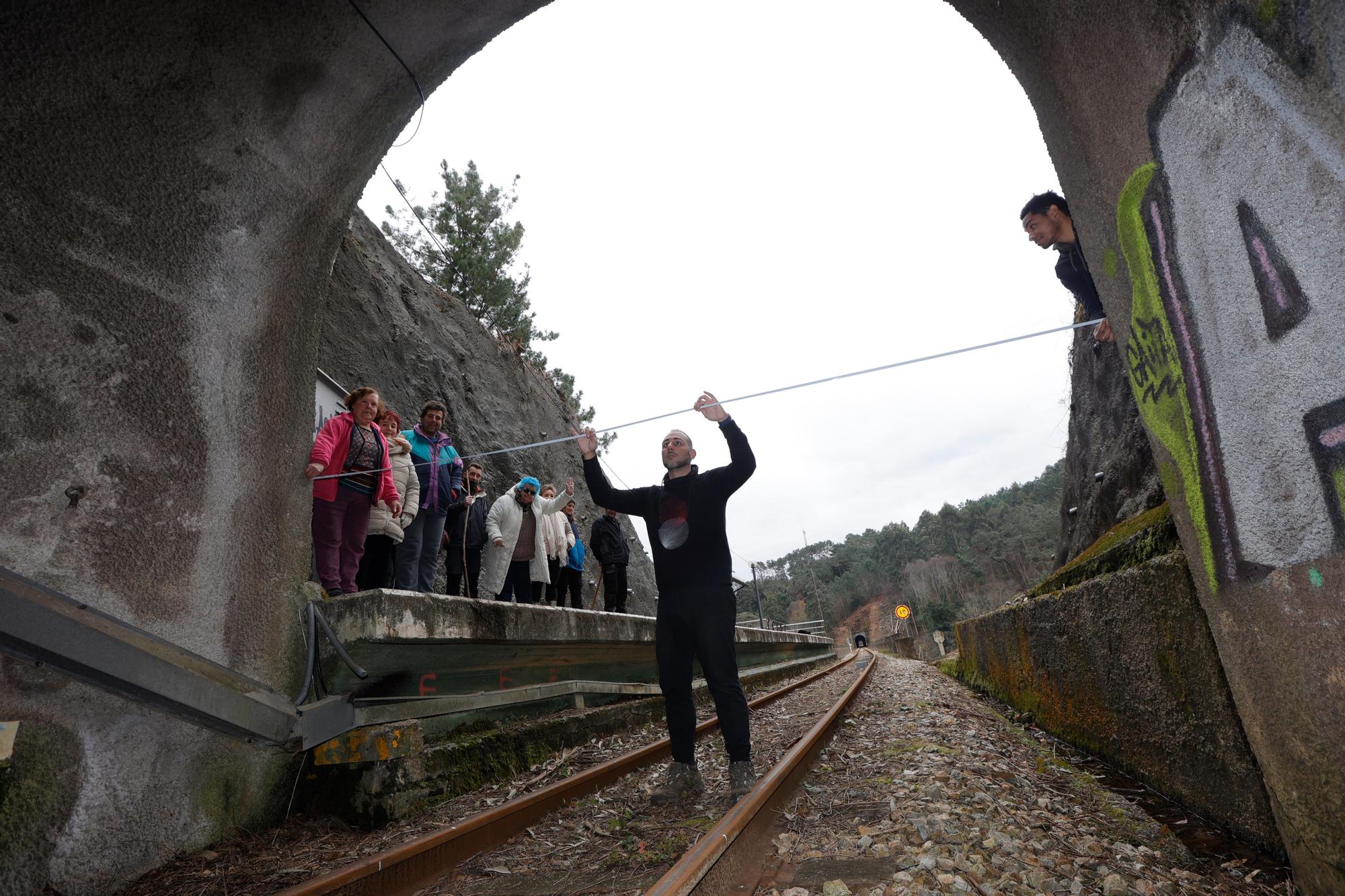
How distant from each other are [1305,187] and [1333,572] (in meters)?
0.98

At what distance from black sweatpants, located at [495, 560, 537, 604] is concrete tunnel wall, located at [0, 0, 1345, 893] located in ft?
12.8

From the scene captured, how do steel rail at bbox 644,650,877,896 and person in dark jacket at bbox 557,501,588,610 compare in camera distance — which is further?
person in dark jacket at bbox 557,501,588,610

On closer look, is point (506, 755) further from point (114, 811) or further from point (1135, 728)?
point (1135, 728)

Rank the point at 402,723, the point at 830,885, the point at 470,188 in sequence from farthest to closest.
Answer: the point at 470,188
the point at 402,723
the point at 830,885

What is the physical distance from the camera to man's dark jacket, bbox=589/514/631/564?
9.55 metres

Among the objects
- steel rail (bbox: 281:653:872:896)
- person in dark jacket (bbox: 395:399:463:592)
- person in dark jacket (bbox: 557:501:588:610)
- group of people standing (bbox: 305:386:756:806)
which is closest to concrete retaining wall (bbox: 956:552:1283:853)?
group of people standing (bbox: 305:386:756:806)

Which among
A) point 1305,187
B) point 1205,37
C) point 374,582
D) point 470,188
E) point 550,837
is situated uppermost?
point 470,188

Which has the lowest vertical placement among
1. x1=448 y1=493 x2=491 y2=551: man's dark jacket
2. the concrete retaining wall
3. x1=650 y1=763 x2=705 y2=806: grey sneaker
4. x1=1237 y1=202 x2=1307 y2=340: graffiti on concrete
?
x1=650 y1=763 x2=705 y2=806: grey sneaker

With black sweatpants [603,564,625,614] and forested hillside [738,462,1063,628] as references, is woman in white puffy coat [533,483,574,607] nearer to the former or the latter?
black sweatpants [603,564,625,614]

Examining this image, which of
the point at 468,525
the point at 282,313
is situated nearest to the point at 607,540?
the point at 468,525

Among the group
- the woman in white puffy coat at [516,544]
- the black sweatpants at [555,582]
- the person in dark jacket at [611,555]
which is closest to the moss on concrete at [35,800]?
the woman in white puffy coat at [516,544]

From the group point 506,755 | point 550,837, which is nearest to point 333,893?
point 550,837

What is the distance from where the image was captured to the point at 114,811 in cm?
311

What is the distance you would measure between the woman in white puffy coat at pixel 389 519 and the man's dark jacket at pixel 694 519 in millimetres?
1946
